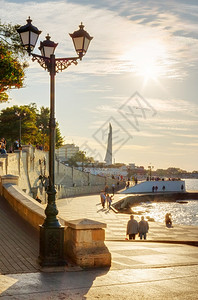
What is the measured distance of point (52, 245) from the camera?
26.7ft

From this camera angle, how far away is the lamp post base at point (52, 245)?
8062mm

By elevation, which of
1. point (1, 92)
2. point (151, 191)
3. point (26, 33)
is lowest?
point (151, 191)

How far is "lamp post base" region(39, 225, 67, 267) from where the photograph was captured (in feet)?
26.5

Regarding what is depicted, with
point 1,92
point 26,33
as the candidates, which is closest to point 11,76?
point 1,92

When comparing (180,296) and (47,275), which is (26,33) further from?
(180,296)

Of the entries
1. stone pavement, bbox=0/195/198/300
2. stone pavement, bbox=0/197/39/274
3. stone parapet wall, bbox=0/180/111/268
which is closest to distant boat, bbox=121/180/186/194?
stone pavement, bbox=0/197/39/274

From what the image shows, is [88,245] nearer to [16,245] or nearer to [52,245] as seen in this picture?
[52,245]

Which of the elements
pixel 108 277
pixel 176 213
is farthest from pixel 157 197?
pixel 108 277

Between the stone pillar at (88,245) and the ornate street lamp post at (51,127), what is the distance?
0.94 ft

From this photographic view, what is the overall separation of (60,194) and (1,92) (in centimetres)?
1942

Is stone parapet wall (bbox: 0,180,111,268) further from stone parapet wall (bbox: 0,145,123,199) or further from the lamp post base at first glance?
stone parapet wall (bbox: 0,145,123,199)

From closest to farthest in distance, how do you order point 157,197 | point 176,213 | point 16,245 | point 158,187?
1. point 16,245
2. point 176,213
3. point 157,197
4. point 158,187

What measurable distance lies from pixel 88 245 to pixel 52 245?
747 millimetres

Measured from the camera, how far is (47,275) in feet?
24.1
